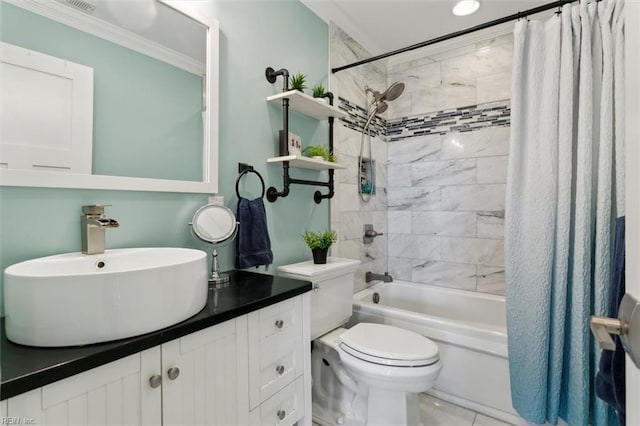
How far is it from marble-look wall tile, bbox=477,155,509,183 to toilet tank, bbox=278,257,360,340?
1315 millimetres

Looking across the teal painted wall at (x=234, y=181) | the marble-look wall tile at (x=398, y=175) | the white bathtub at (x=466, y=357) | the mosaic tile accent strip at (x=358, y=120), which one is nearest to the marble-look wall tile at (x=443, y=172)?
the marble-look wall tile at (x=398, y=175)

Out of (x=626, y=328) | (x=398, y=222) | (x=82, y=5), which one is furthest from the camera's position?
(x=398, y=222)

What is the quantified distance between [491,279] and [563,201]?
1.15 meters

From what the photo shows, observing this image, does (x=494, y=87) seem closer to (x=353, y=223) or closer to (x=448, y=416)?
(x=353, y=223)

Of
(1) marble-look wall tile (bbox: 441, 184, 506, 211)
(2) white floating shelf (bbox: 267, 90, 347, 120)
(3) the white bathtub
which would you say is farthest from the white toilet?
(1) marble-look wall tile (bbox: 441, 184, 506, 211)

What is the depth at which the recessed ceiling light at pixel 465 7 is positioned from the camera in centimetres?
199

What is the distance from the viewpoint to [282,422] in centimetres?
119

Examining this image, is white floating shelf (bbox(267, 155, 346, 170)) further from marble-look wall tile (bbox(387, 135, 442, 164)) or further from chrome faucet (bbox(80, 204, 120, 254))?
marble-look wall tile (bbox(387, 135, 442, 164))

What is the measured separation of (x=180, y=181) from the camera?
4.27 feet

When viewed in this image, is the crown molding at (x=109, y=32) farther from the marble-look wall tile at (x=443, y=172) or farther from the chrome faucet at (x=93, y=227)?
the marble-look wall tile at (x=443, y=172)

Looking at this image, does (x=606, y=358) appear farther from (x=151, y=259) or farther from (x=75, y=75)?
(x=75, y=75)

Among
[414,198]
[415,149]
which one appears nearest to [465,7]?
[415,149]

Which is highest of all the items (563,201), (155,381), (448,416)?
(563,201)

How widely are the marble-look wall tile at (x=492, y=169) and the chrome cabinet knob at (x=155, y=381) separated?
→ 239cm
